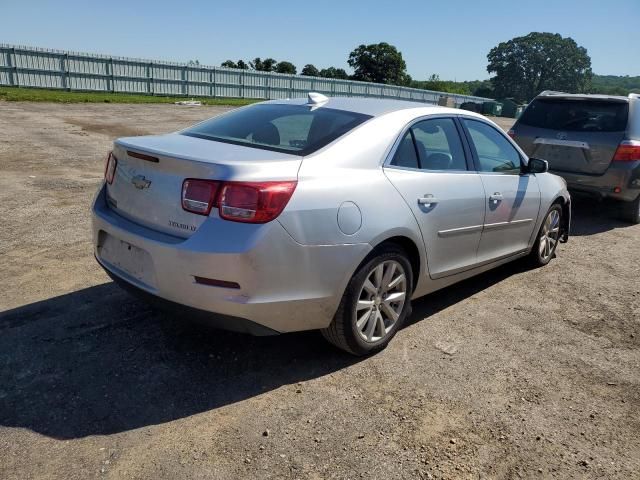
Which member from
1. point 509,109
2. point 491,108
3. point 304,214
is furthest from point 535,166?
point 509,109

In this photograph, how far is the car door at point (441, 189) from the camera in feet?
12.1

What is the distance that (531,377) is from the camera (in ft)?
11.5

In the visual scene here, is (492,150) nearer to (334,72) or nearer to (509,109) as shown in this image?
Answer: (509,109)

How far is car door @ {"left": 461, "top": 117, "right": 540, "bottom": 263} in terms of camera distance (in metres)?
4.46

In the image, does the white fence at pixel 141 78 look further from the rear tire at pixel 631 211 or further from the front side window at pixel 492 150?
the front side window at pixel 492 150

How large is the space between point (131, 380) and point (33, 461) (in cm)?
73

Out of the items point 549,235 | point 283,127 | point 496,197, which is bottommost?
point 549,235

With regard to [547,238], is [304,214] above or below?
above

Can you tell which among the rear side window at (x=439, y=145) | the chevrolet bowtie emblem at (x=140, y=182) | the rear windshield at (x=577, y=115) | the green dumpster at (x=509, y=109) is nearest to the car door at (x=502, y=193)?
the rear side window at (x=439, y=145)

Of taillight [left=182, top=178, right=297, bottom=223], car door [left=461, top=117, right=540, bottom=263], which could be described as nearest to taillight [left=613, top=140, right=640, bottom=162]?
car door [left=461, top=117, right=540, bottom=263]

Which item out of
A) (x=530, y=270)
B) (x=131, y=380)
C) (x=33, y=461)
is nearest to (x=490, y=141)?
(x=530, y=270)

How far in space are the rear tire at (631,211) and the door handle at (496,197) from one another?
454 centimetres

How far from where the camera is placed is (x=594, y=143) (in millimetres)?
7531

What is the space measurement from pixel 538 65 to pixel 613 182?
4352 inches
